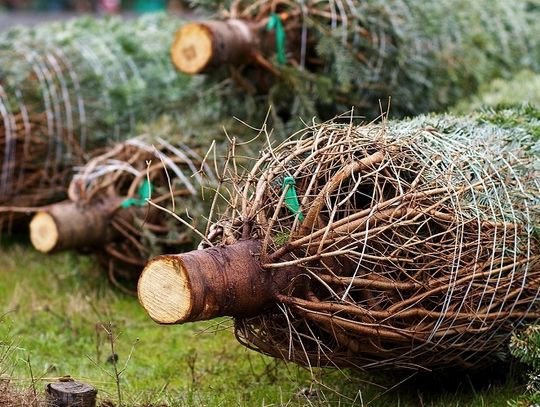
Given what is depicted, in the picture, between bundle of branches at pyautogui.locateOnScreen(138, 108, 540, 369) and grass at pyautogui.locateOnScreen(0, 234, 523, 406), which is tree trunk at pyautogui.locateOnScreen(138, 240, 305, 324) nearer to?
bundle of branches at pyautogui.locateOnScreen(138, 108, 540, 369)

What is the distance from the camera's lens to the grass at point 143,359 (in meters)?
4.14

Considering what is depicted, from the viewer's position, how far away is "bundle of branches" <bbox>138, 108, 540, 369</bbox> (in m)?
3.55

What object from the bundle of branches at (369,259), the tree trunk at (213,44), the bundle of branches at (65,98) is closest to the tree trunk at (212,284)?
the bundle of branches at (369,259)

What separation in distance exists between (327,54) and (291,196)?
2808 millimetres

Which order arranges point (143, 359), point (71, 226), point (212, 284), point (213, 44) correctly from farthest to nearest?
point (213, 44)
point (71, 226)
point (143, 359)
point (212, 284)

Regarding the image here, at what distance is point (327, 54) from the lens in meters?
6.38

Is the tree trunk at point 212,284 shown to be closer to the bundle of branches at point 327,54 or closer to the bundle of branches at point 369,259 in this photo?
the bundle of branches at point 369,259

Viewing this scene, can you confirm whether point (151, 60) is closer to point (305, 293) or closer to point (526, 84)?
point (526, 84)

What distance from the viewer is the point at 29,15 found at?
19.9 metres

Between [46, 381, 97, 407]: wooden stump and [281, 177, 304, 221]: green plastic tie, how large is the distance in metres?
1.01

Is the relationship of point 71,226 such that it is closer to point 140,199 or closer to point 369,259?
point 140,199

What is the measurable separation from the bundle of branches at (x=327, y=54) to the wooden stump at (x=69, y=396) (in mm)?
2871

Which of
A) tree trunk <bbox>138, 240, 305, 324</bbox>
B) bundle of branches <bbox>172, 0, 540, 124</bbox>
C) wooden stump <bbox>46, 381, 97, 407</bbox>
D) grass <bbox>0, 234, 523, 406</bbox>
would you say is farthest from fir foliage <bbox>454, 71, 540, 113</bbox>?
wooden stump <bbox>46, 381, 97, 407</bbox>

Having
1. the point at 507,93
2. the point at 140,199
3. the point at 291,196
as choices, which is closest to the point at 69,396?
the point at 291,196
